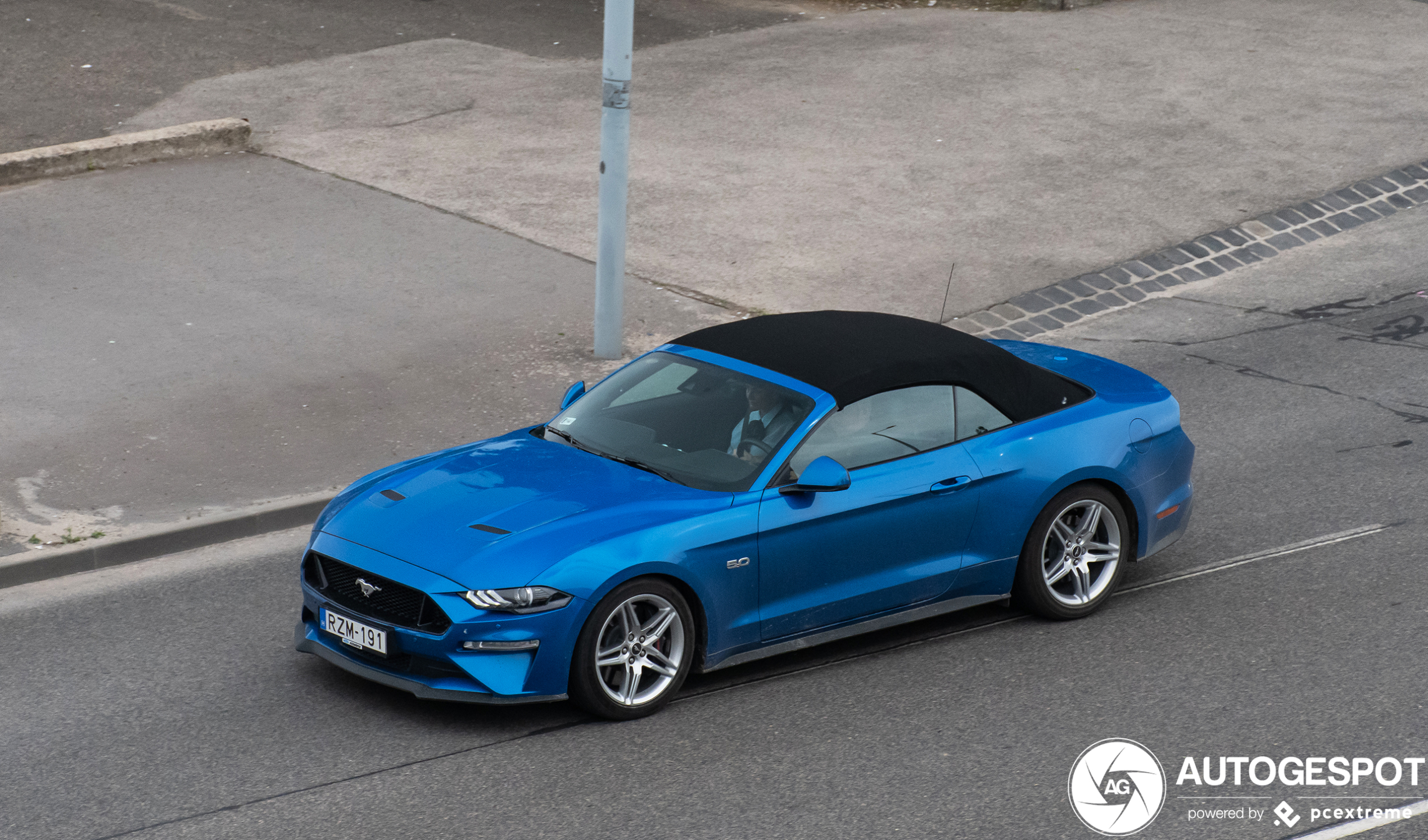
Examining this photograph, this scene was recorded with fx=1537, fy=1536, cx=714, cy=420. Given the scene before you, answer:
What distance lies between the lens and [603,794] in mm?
5922

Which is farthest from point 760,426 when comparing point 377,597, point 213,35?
point 213,35

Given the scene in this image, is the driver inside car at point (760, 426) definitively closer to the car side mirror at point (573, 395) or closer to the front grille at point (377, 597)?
the car side mirror at point (573, 395)

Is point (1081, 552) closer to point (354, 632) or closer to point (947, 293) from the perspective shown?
point (354, 632)

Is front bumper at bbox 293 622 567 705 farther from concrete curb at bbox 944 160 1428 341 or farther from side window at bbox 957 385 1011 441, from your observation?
concrete curb at bbox 944 160 1428 341

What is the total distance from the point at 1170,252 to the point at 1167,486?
674 centimetres

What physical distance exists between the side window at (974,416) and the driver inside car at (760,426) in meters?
0.90

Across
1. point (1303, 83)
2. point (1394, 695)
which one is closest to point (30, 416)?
point (1394, 695)

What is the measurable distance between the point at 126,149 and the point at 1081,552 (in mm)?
11263

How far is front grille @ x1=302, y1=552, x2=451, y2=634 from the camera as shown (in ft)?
20.4

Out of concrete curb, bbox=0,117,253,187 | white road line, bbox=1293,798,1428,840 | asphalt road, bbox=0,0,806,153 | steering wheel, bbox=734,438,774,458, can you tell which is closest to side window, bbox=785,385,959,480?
steering wheel, bbox=734,438,774,458

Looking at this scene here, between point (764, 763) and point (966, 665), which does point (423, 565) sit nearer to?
point (764, 763)

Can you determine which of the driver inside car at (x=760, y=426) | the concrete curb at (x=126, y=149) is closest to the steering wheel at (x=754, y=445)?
the driver inside car at (x=760, y=426)

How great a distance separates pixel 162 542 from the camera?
8.59 m

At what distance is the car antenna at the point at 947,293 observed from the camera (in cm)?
1211
